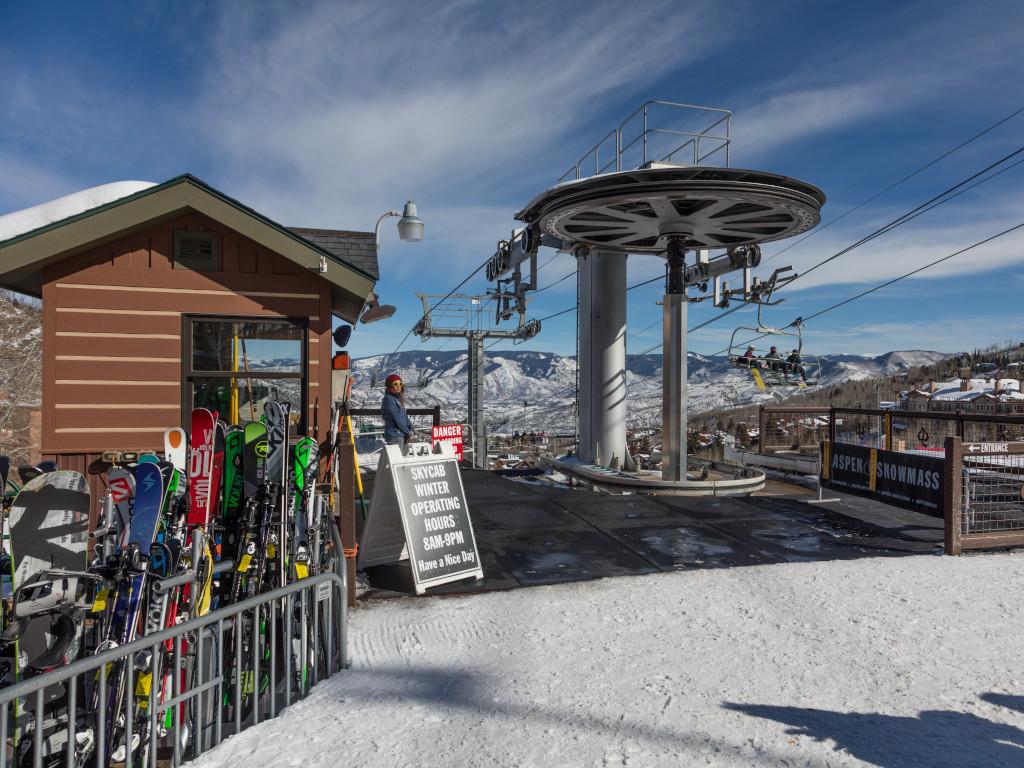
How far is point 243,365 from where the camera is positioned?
6.06 m

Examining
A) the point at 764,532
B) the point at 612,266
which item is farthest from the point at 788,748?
the point at 612,266

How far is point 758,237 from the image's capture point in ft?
39.0

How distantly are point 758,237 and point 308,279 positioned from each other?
9.07m

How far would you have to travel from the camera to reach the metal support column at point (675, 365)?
11.2 meters

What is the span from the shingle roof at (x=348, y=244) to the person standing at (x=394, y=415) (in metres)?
1.93

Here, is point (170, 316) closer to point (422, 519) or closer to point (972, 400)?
point (422, 519)

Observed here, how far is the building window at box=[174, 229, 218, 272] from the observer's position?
233 inches

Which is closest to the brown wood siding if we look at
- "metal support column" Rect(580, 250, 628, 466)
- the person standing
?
the person standing

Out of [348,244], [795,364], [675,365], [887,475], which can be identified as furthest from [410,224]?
[795,364]

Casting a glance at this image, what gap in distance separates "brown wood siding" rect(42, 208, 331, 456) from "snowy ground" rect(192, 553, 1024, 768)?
2849 mm

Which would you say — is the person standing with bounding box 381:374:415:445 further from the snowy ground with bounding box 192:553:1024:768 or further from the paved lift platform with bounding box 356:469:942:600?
the snowy ground with bounding box 192:553:1024:768

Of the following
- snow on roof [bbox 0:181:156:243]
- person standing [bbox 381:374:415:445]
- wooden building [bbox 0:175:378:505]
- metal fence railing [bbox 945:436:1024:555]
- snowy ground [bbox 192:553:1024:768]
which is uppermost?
snow on roof [bbox 0:181:156:243]

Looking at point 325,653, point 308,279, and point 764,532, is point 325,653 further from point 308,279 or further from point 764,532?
point 764,532

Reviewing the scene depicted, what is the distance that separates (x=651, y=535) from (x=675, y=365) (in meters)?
4.63
